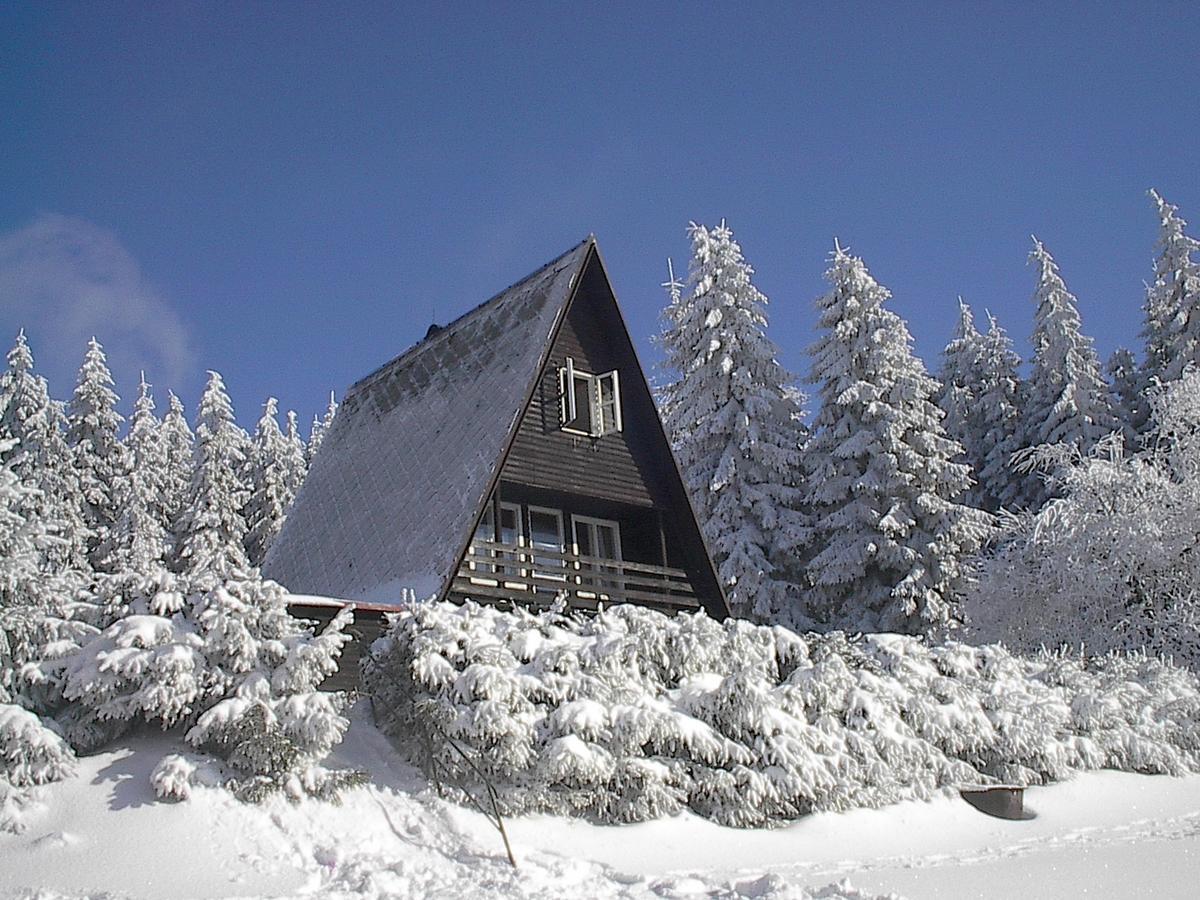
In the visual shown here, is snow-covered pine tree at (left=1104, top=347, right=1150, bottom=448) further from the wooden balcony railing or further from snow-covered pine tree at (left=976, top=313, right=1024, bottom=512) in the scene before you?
the wooden balcony railing

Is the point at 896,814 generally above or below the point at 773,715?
below

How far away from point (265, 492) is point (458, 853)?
121 feet

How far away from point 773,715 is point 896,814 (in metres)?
1.90

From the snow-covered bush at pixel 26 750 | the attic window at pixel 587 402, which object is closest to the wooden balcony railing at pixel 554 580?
the attic window at pixel 587 402

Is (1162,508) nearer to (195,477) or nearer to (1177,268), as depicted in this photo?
(1177,268)

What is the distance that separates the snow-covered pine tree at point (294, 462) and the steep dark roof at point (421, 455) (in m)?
23.4

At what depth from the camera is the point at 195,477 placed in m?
40.0

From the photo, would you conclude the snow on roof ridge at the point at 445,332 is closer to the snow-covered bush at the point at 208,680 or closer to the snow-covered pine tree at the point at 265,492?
the snow-covered bush at the point at 208,680

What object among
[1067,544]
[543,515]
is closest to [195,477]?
[543,515]

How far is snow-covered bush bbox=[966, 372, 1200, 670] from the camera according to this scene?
20.0m

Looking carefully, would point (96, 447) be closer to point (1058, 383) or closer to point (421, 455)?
point (421, 455)

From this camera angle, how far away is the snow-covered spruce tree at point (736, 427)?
2509 cm

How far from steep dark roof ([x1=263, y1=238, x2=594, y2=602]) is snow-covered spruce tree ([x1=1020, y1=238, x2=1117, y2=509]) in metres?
19.1

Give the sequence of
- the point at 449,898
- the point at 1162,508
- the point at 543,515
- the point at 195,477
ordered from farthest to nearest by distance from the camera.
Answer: the point at 195,477, the point at 1162,508, the point at 543,515, the point at 449,898
